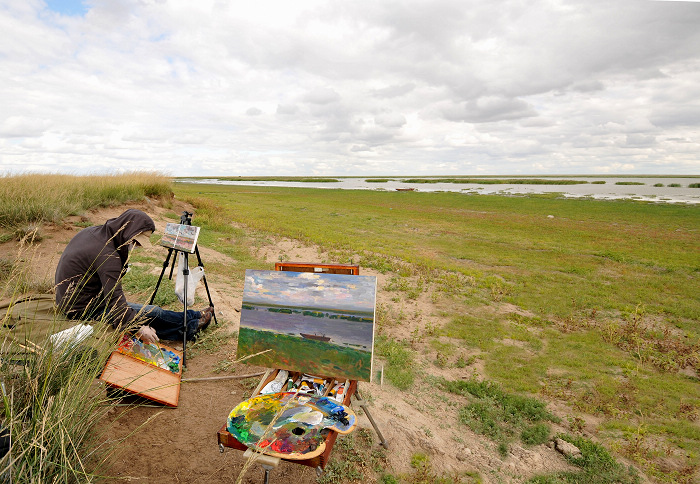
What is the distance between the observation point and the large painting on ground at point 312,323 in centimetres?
387

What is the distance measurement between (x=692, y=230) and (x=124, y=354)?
28.7 m

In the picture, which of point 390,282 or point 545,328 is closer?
point 545,328

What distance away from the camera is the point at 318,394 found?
362cm

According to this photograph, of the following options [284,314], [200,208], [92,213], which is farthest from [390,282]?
[200,208]

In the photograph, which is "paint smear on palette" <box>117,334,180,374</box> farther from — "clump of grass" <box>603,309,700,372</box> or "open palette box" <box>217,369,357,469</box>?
"clump of grass" <box>603,309,700,372</box>

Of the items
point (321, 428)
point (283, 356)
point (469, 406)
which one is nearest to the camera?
point (321, 428)

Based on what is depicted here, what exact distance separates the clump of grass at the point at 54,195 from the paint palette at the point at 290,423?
10362mm

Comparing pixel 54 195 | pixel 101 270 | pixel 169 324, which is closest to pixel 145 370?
pixel 101 270

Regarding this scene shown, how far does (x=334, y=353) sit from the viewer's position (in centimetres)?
389

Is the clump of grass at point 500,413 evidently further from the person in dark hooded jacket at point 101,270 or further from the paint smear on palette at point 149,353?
the person in dark hooded jacket at point 101,270

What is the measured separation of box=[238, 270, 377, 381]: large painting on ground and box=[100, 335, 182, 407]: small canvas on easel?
908 mm

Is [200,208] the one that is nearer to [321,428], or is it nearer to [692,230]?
[321,428]

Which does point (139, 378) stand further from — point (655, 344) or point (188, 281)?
point (655, 344)

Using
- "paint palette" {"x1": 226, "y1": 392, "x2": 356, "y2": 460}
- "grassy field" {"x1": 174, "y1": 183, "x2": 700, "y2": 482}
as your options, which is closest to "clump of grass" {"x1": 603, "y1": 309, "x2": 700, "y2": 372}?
"grassy field" {"x1": 174, "y1": 183, "x2": 700, "y2": 482}
